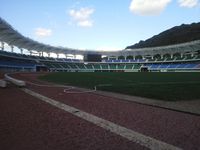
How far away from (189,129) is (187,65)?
Answer: 66241 mm

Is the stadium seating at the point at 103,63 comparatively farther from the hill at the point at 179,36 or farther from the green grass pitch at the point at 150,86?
the hill at the point at 179,36

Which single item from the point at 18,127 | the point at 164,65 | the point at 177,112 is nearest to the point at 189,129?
the point at 177,112

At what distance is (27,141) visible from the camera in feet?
12.8

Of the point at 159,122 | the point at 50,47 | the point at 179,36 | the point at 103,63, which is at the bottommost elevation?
the point at 159,122

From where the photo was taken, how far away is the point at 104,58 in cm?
9775

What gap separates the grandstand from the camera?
5959 cm

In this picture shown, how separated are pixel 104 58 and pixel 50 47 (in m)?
28.3

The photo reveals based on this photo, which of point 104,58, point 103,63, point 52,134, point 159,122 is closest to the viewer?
point 52,134

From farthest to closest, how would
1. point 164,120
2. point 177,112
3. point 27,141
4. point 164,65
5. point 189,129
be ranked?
point 164,65 < point 177,112 < point 164,120 < point 189,129 < point 27,141

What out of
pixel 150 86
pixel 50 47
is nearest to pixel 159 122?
pixel 150 86

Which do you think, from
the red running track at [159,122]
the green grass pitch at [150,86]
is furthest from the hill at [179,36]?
the red running track at [159,122]

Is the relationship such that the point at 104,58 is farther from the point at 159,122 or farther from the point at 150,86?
the point at 159,122

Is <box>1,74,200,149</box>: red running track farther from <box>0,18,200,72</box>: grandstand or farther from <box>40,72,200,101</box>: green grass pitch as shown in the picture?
<box>0,18,200,72</box>: grandstand

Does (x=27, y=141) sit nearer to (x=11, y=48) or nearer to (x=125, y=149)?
(x=125, y=149)
